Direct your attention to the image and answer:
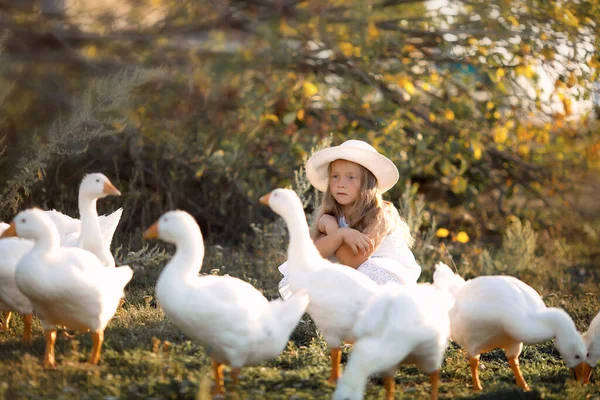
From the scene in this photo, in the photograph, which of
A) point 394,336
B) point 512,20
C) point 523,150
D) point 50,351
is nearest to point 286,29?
point 512,20

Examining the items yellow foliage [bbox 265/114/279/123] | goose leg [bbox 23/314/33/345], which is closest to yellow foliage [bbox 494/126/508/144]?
yellow foliage [bbox 265/114/279/123]

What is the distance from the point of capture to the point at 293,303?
137 inches

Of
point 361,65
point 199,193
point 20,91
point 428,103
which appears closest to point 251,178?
point 199,193

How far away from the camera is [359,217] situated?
17.4 ft

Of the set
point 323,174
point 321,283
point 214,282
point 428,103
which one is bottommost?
point 428,103

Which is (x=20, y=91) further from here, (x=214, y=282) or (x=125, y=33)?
(x=214, y=282)

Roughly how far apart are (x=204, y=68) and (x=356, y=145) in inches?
200

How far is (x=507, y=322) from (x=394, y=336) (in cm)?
85

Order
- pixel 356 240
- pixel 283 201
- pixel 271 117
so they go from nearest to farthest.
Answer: pixel 283 201
pixel 356 240
pixel 271 117

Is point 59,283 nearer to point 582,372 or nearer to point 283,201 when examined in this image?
point 283,201

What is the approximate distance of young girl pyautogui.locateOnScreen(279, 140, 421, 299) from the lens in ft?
16.9

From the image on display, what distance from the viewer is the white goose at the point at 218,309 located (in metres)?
3.35

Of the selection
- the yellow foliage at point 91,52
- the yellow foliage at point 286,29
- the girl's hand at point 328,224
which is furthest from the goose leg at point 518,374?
the yellow foliage at point 91,52

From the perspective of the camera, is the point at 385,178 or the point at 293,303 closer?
the point at 293,303
